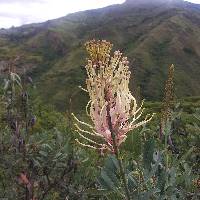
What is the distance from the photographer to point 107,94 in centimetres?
294

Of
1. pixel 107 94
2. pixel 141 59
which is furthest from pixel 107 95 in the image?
pixel 141 59

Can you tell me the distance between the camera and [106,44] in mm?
2996

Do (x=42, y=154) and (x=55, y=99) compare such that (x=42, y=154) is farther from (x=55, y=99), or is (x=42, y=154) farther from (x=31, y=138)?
(x=55, y=99)

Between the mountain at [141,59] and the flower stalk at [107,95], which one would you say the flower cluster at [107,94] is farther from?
the mountain at [141,59]

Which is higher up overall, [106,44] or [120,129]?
[106,44]

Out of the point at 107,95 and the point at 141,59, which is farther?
the point at 141,59

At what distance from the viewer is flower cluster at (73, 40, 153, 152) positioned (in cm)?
290

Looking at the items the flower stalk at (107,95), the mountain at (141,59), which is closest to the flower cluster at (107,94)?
the flower stalk at (107,95)

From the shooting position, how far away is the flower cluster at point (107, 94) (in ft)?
9.52

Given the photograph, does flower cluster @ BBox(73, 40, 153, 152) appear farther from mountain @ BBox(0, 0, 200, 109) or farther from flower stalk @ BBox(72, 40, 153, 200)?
mountain @ BBox(0, 0, 200, 109)

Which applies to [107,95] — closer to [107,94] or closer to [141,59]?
[107,94]

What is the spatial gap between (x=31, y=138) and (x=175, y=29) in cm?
18136

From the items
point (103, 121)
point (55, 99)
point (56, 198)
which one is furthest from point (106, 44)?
point (55, 99)

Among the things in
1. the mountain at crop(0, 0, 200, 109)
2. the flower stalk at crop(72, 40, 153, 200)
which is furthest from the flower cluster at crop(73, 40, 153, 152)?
the mountain at crop(0, 0, 200, 109)
